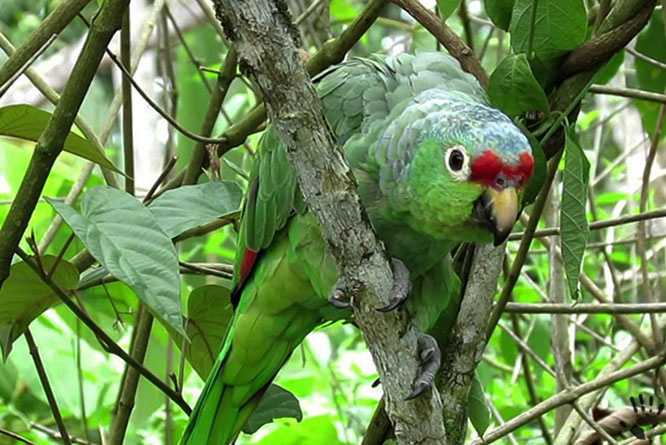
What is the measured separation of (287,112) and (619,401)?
65.8 inches

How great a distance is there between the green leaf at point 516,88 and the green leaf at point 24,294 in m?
0.54

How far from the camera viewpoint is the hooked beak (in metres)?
1.02

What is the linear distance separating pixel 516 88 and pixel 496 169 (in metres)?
0.11

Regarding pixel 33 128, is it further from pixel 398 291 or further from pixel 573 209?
pixel 573 209

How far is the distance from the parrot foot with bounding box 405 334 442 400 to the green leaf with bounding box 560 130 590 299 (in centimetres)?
18

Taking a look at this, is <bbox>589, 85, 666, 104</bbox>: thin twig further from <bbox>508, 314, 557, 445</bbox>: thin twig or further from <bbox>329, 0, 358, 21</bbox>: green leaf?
<bbox>329, 0, 358, 21</bbox>: green leaf

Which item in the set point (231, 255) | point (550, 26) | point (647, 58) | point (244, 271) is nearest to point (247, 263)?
point (244, 271)

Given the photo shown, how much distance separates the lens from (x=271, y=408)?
4.63 feet

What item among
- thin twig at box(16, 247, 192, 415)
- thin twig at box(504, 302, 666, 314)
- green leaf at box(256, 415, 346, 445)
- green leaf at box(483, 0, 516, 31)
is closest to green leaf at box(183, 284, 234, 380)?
thin twig at box(16, 247, 192, 415)

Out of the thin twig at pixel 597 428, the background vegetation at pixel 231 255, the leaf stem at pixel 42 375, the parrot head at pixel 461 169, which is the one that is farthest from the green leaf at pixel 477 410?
the leaf stem at pixel 42 375

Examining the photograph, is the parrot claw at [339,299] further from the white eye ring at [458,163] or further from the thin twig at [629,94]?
the thin twig at [629,94]

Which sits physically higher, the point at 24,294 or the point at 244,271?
the point at 244,271

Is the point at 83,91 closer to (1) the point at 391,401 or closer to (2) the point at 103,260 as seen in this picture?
(2) the point at 103,260

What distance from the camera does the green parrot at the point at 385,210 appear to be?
1.04 metres
